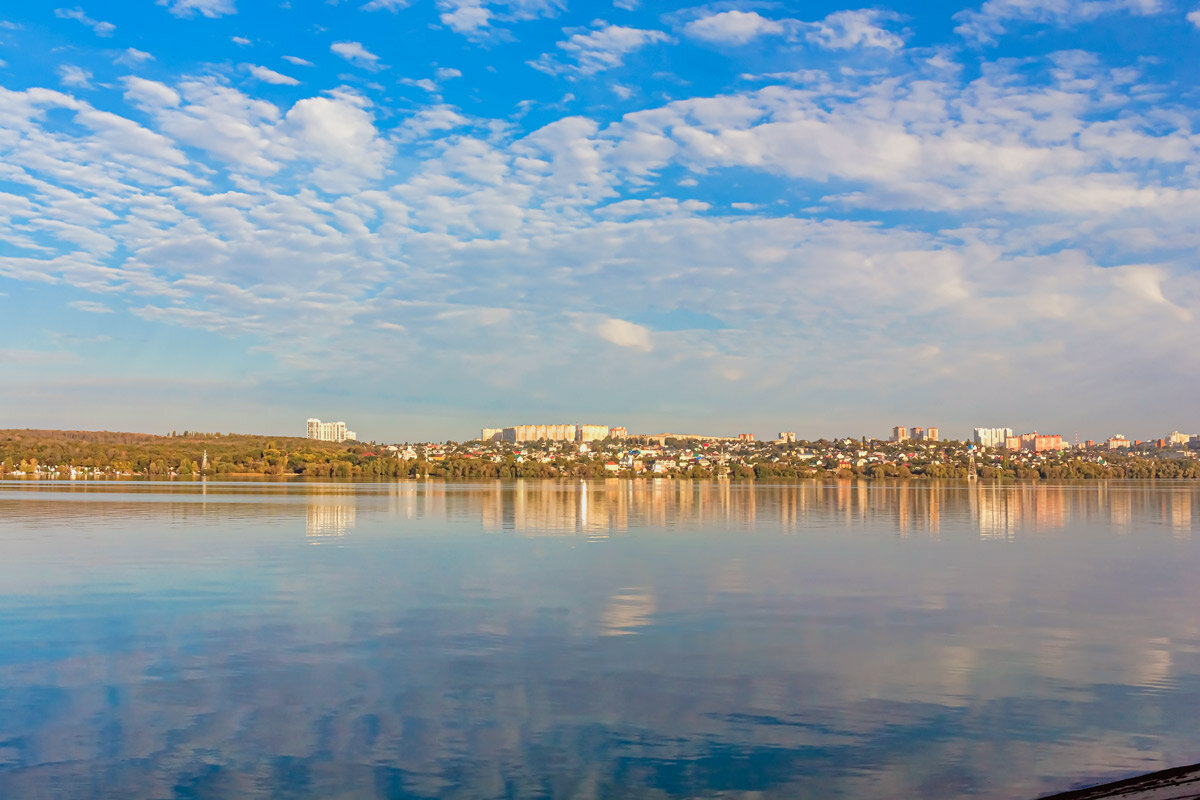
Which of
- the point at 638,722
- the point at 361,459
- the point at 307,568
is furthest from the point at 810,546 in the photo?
the point at 361,459

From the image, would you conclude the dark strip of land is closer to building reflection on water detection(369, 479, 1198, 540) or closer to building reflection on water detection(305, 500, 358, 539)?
building reflection on water detection(369, 479, 1198, 540)

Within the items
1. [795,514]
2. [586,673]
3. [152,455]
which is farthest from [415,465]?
[586,673]

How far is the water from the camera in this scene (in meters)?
8.70

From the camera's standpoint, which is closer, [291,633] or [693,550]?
[291,633]

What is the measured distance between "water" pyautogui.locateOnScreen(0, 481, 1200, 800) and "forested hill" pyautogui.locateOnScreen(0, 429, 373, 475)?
119 m

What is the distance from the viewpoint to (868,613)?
17312 mm

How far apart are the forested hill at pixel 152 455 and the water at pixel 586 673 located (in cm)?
11907

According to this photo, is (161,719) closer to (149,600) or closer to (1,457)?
(149,600)

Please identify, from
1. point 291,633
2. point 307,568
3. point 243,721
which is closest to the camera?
point 243,721

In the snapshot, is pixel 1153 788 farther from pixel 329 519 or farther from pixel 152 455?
pixel 152 455

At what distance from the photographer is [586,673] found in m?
12.3

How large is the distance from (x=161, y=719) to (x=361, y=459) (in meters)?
148

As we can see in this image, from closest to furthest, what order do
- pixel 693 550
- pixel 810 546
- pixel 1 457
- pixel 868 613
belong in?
pixel 868 613
pixel 693 550
pixel 810 546
pixel 1 457

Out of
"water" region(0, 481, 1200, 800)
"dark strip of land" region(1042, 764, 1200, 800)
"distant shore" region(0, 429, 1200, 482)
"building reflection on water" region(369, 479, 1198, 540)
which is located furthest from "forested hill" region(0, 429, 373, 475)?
"dark strip of land" region(1042, 764, 1200, 800)
